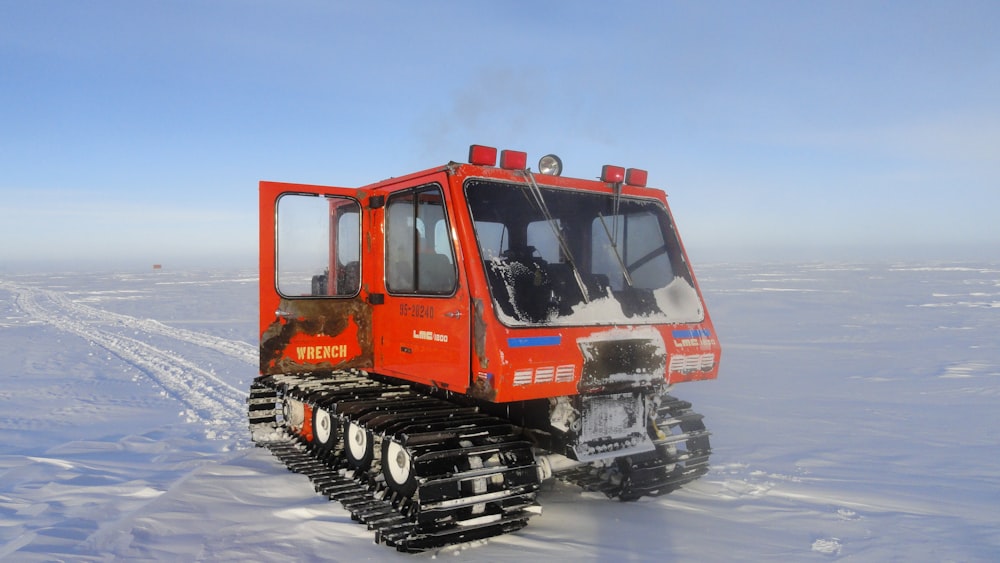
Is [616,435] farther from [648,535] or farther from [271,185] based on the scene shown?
[271,185]

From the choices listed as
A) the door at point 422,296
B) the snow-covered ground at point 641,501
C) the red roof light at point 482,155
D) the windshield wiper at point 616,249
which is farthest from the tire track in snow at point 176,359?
the windshield wiper at point 616,249

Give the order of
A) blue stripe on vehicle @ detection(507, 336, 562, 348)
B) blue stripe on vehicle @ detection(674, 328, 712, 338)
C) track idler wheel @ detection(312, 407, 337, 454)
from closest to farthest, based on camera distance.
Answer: blue stripe on vehicle @ detection(507, 336, 562, 348), blue stripe on vehicle @ detection(674, 328, 712, 338), track idler wheel @ detection(312, 407, 337, 454)

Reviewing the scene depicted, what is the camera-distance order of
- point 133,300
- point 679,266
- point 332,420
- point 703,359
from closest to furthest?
1. point 703,359
2. point 679,266
3. point 332,420
4. point 133,300

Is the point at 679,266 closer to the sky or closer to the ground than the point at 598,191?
closer to the ground

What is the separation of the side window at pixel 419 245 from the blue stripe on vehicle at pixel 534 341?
0.65m

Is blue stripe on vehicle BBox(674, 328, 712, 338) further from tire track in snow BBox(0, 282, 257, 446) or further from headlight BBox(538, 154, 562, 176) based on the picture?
tire track in snow BBox(0, 282, 257, 446)

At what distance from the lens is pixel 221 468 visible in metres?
6.31

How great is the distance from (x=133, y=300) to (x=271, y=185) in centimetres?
2968

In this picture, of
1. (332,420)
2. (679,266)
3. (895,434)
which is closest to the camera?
(679,266)

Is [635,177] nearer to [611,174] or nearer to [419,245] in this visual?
[611,174]

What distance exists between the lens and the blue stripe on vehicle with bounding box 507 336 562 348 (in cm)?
442

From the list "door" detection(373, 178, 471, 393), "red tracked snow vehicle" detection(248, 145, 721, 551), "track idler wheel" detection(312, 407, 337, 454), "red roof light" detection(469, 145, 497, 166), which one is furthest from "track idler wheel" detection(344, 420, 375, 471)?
"red roof light" detection(469, 145, 497, 166)

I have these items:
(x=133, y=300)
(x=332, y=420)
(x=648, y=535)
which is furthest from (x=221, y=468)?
(x=133, y=300)

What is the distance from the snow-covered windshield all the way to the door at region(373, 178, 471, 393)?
308 millimetres
